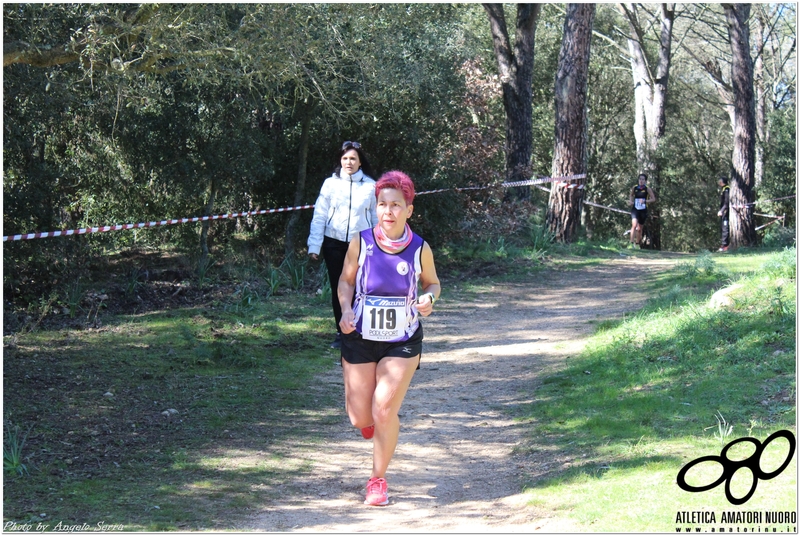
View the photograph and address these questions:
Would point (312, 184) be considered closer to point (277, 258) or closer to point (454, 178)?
point (277, 258)

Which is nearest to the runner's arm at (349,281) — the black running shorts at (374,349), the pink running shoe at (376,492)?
the black running shorts at (374,349)

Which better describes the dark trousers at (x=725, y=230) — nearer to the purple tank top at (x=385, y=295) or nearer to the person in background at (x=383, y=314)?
the person in background at (x=383, y=314)

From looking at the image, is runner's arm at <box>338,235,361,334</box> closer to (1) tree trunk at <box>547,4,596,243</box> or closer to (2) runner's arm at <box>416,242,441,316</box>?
(2) runner's arm at <box>416,242,441,316</box>

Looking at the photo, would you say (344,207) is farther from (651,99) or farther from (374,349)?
(651,99)

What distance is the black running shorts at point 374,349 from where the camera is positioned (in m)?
4.89

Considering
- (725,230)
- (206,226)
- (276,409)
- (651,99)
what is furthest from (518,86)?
(276,409)

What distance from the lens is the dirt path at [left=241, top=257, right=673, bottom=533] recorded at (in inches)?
188

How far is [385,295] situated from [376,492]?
116 cm

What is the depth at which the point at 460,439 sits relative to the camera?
6344 mm

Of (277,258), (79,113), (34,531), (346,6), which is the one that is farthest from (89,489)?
(277,258)

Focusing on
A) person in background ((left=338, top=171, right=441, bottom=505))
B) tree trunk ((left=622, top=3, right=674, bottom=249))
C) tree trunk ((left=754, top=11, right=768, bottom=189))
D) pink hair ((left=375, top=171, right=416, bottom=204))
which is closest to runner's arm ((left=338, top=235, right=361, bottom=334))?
person in background ((left=338, top=171, right=441, bottom=505))

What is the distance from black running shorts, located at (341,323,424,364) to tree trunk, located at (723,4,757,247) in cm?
1614

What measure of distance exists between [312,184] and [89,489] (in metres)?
8.89

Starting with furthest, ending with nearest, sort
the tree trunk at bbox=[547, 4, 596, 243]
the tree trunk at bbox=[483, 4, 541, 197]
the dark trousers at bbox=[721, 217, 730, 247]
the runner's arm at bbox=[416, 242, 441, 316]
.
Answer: the dark trousers at bbox=[721, 217, 730, 247] → the tree trunk at bbox=[483, 4, 541, 197] → the tree trunk at bbox=[547, 4, 596, 243] → the runner's arm at bbox=[416, 242, 441, 316]
